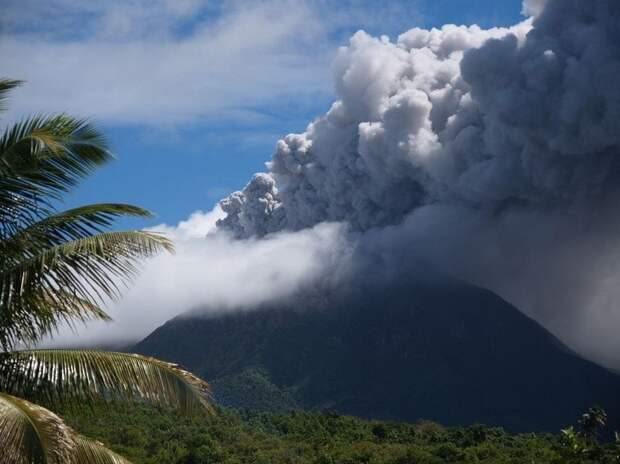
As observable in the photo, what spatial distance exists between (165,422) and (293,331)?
286 feet

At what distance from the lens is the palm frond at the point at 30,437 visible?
4602 mm

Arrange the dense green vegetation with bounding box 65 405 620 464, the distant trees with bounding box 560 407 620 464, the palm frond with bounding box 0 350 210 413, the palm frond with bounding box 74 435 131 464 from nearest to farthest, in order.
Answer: the palm frond with bounding box 74 435 131 464
the palm frond with bounding box 0 350 210 413
the distant trees with bounding box 560 407 620 464
the dense green vegetation with bounding box 65 405 620 464

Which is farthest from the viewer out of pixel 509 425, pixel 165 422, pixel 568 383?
pixel 568 383

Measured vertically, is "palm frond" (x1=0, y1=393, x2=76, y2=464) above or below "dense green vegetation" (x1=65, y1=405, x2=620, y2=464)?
below

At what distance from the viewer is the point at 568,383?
138 meters

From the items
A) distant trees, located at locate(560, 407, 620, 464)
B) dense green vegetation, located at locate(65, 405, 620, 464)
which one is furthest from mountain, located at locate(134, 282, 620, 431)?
distant trees, located at locate(560, 407, 620, 464)

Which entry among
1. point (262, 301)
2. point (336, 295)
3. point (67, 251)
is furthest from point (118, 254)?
point (262, 301)

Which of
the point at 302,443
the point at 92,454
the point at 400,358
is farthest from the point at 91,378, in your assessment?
the point at 400,358

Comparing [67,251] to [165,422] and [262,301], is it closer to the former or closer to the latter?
[165,422]

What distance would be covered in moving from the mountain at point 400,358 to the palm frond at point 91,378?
341ft

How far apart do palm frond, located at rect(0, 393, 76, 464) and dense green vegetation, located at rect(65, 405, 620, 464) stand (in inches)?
1380

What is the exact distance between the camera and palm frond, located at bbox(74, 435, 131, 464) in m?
5.09

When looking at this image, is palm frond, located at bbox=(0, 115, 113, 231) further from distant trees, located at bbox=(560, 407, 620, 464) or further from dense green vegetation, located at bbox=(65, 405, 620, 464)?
dense green vegetation, located at bbox=(65, 405, 620, 464)

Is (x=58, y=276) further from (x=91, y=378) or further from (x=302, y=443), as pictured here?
(x=302, y=443)
